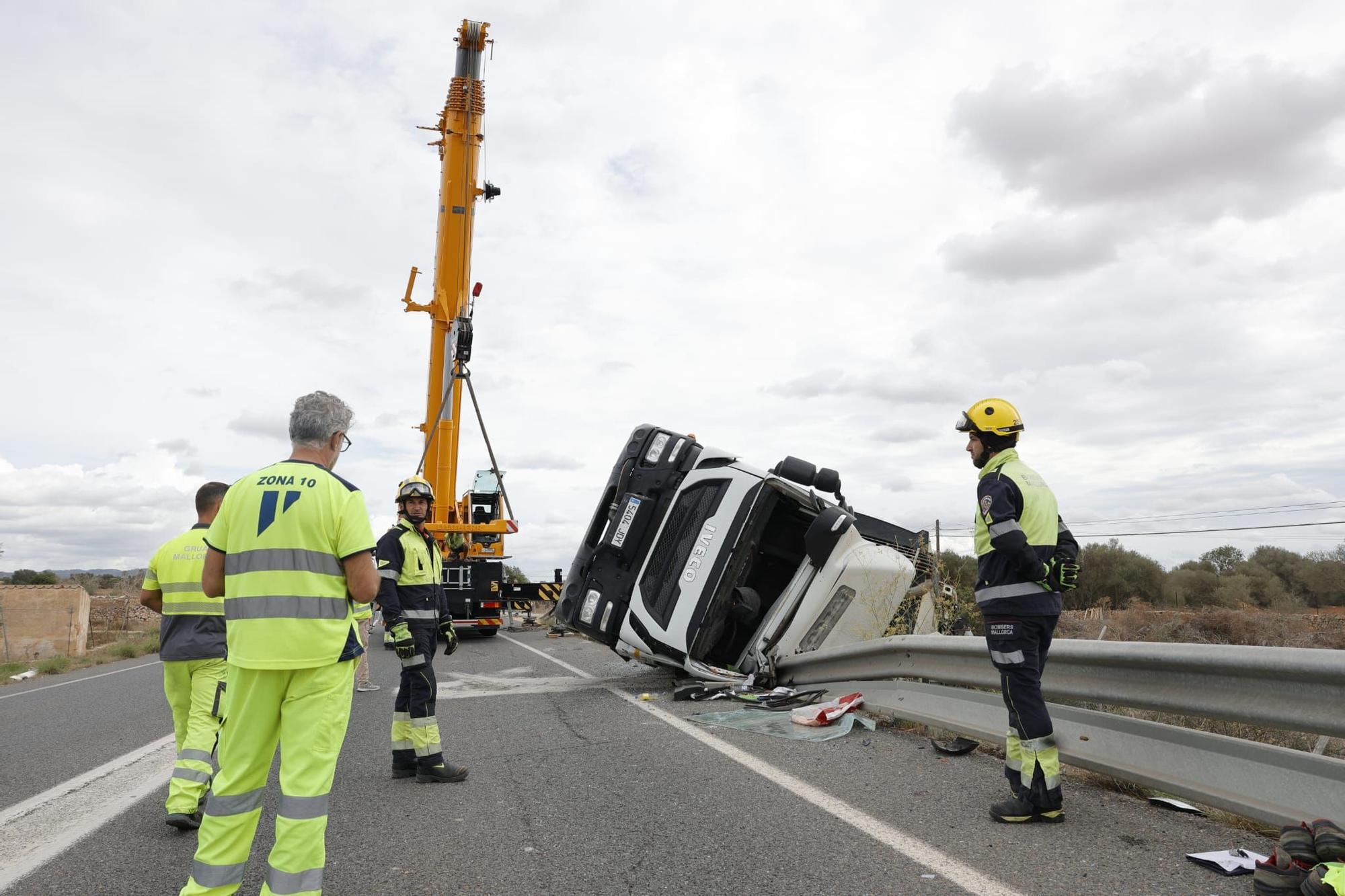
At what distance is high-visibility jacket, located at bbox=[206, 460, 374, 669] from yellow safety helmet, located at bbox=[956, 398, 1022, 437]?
2.82 meters

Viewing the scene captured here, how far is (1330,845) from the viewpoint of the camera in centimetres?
256

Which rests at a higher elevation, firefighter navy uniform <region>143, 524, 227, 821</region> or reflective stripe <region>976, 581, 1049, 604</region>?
reflective stripe <region>976, 581, 1049, 604</region>

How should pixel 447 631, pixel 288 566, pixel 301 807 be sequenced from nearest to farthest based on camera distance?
pixel 301 807, pixel 288 566, pixel 447 631

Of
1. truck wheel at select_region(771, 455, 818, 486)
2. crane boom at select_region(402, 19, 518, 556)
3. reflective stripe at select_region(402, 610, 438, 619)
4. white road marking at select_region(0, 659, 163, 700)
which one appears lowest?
white road marking at select_region(0, 659, 163, 700)

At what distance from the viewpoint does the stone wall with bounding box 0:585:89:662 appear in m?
19.2

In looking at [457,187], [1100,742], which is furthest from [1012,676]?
[457,187]

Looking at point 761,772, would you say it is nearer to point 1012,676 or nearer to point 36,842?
point 1012,676

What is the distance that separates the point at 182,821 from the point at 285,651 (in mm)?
1807

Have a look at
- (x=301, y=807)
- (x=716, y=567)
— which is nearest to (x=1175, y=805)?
(x=301, y=807)

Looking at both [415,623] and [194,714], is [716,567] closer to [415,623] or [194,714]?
A: [415,623]

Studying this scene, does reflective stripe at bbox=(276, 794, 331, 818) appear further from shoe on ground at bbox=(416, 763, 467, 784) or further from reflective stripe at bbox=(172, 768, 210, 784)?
shoe on ground at bbox=(416, 763, 467, 784)

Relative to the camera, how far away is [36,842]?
374 cm

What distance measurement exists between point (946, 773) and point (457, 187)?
1377 cm

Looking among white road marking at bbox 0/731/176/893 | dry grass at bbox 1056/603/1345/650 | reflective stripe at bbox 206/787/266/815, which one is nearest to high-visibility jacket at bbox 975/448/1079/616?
reflective stripe at bbox 206/787/266/815
